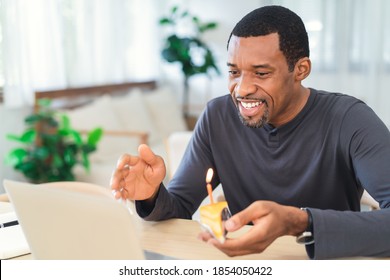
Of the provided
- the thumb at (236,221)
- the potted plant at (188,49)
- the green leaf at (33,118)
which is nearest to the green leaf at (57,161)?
the green leaf at (33,118)

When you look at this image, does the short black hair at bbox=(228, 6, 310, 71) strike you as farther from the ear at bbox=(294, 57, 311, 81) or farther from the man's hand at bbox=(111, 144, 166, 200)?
the man's hand at bbox=(111, 144, 166, 200)

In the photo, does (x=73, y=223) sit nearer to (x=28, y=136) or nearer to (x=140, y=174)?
(x=140, y=174)

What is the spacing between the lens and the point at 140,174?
1.04 metres

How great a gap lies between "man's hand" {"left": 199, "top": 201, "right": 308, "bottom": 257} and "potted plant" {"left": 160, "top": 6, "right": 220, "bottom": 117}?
11.8 ft

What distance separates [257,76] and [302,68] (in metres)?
0.14

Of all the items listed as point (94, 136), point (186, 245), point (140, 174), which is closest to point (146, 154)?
point (140, 174)

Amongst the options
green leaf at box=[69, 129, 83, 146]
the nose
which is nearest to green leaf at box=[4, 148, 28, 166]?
green leaf at box=[69, 129, 83, 146]

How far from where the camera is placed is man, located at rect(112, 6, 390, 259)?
3.36 ft

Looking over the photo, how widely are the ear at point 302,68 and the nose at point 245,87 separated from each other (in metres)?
0.14

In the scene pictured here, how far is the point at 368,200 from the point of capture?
144 cm

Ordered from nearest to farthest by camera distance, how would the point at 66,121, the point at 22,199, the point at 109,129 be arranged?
1. the point at 22,199
2. the point at 66,121
3. the point at 109,129
